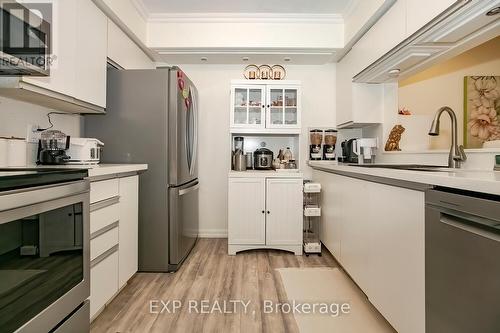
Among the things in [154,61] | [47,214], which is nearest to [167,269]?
[47,214]

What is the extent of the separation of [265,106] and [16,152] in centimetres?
227

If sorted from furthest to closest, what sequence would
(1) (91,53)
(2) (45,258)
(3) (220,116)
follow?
(3) (220,116), (1) (91,53), (2) (45,258)

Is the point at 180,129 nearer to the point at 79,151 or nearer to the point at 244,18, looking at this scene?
the point at 79,151

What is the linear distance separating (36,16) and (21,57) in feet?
0.96

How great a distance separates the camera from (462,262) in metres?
0.96

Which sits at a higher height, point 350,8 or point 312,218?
point 350,8

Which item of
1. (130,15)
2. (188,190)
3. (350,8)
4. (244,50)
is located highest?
(350,8)

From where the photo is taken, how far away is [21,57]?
54.1 inches

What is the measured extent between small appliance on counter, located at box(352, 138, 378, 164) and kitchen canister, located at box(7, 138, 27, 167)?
2.65 metres

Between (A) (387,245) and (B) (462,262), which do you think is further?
(A) (387,245)

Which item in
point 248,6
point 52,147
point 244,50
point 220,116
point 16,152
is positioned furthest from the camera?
point 220,116

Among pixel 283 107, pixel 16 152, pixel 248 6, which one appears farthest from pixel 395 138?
pixel 16 152

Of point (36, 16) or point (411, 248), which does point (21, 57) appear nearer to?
point (36, 16)

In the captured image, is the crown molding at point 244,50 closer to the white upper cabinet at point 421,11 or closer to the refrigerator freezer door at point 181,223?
the white upper cabinet at point 421,11
